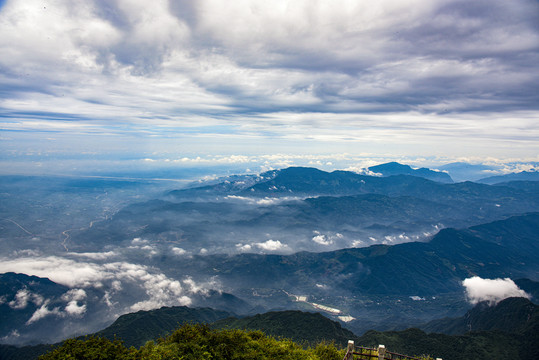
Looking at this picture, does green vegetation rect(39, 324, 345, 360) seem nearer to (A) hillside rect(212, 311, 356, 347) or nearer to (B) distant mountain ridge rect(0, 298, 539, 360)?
(B) distant mountain ridge rect(0, 298, 539, 360)

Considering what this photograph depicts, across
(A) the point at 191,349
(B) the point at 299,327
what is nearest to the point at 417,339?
(B) the point at 299,327

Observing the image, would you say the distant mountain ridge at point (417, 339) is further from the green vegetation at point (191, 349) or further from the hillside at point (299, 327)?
the green vegetation at point (191, 349)

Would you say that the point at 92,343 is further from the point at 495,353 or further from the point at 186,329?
the point at 495,353

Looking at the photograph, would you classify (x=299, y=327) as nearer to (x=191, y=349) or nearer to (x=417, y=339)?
(x=417, y=339)

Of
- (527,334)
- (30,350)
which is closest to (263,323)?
(30,350)

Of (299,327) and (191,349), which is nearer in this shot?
(191,349)

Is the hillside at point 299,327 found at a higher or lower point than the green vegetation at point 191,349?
lower

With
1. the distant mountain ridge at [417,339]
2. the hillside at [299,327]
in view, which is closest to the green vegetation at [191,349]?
the distant mountain ridge at [417,339]

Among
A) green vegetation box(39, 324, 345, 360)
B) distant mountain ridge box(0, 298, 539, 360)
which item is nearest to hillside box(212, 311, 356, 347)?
distant mountain ridge box(0, 298, 539, 360)
